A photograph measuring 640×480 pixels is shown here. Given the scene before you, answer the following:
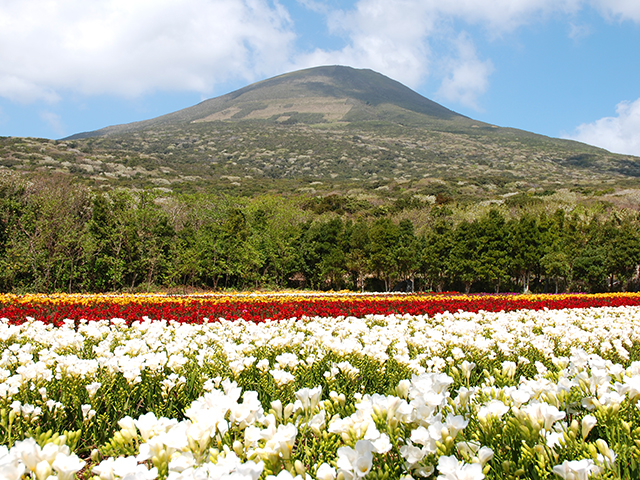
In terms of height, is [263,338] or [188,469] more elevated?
[188,469]

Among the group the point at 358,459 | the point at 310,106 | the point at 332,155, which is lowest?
the point at 358,459

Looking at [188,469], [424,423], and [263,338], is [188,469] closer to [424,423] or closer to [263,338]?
[424,423]

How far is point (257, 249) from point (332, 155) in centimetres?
8523

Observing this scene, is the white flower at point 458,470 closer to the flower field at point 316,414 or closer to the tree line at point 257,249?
the flower field at point 316,414

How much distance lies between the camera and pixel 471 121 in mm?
158750

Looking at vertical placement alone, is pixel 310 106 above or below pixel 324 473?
above

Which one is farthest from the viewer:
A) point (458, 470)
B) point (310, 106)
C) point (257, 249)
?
point (310, 106)

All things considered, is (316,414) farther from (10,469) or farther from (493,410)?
(10,469)

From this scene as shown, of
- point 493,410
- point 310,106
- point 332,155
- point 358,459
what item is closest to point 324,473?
point 358,459

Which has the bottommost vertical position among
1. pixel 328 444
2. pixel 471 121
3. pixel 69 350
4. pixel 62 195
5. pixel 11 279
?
pixel 11 279

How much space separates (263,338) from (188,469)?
366 centimetres

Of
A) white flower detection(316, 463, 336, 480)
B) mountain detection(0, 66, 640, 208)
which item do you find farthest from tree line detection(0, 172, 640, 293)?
mountain detection(0, 66, 640, 208)

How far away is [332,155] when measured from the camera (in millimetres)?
107688

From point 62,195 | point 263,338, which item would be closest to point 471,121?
point 62,195
